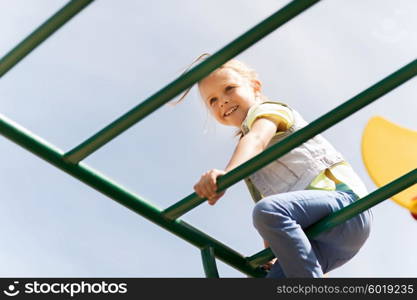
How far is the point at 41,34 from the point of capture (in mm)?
2270

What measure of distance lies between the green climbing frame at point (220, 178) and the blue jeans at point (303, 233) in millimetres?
54

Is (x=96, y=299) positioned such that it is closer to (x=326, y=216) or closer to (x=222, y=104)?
(x=326, y=216)

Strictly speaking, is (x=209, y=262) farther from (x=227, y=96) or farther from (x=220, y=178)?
(x=227, y=96)

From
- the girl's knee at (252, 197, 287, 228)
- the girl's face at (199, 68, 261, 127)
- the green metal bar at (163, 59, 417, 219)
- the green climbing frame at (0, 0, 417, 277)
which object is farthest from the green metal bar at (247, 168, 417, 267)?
the girl's face at (199, 68, 261, 127)

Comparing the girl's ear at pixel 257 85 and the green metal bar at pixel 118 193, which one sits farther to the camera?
the girl's ear at pixel 257 85

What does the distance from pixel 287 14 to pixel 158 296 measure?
74 cm

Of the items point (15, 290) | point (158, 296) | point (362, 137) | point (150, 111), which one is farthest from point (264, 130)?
point (15, 290)

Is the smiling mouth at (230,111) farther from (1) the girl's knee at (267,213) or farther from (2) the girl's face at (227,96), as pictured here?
(1) the girl's knee at (267,213)

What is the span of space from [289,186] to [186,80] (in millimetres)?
643

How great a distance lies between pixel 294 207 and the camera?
2.61m

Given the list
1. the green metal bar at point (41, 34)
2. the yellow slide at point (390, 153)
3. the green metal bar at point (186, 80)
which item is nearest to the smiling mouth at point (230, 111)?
the yellow slide at point (390, 153)

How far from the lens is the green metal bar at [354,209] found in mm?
2405

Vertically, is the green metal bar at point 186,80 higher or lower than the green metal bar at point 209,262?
higher

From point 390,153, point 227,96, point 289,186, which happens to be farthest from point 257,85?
point 390,153
